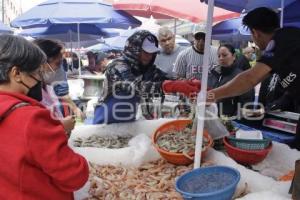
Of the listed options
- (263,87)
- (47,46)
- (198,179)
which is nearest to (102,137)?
(47,46)

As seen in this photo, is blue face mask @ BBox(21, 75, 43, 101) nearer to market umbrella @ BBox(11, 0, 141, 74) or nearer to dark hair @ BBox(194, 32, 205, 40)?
dark hair @ BBox(194, 32, 205, 40)

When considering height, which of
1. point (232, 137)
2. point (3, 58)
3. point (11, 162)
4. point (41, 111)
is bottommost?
point (232, 137)

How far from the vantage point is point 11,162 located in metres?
1.26

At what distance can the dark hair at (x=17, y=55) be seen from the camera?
1.31m

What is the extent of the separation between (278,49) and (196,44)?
281cm

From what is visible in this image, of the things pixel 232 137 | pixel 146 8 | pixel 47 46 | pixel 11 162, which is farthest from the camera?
pixel 146 8

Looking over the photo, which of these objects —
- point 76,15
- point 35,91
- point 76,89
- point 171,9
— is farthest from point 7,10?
point 35,91

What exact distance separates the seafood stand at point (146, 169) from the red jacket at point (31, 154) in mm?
678

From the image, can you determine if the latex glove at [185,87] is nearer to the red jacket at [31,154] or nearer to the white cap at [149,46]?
the white cap at [149,46]

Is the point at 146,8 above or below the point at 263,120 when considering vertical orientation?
above

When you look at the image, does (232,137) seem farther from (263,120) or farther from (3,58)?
(3,58)

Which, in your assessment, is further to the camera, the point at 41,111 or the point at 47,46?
the point at 47,46

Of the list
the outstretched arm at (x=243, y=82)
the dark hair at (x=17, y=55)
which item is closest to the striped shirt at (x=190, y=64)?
the outstretched arm at (x=243, y=82)

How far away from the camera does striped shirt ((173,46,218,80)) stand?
504 cm
